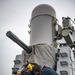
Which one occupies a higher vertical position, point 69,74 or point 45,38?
point 45,38

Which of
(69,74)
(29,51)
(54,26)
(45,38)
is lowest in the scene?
(69,74)

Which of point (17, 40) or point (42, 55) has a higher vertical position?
point (17, 40)

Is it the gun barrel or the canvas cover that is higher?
the gun barrel

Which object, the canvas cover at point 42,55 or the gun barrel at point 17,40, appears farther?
the canvas cover at point 42,55

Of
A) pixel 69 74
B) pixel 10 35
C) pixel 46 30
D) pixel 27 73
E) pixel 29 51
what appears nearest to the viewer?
pixel 27 73

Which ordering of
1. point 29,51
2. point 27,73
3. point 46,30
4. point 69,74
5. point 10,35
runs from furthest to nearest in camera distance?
point 46,30, point 29,51, point 69,74, point 10,35, point 27,73

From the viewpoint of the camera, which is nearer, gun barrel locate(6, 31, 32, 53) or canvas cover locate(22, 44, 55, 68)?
gun barrel locate(6, 31, 32, 53)

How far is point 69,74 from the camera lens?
16.7 feet

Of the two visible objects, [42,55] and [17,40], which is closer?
[17,40]

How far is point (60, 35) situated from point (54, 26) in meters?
0.47

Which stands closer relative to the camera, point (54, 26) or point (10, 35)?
point (10, 35)

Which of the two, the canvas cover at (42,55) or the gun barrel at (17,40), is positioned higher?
the gun barrel at (17,40)

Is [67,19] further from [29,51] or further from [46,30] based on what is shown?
[29,51]

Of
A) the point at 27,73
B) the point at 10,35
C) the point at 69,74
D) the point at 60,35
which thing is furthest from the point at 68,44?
the point at 27,73
